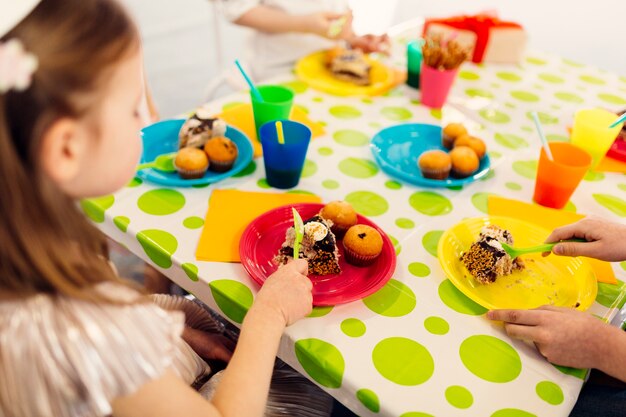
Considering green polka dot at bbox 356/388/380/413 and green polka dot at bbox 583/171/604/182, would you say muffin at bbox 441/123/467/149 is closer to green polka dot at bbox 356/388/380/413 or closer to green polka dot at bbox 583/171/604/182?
green polka dot at bbox 583/171/604/182

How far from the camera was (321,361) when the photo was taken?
0.73 m

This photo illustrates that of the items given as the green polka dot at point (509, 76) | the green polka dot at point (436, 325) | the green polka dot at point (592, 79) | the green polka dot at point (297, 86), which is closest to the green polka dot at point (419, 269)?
the green polka dot at point (436, 325)

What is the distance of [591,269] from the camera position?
923 mm

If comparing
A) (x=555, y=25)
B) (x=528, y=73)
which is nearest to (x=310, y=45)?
(x=528, y=73)

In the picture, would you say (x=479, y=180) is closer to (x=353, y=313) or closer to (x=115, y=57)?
(x=353, y=313)

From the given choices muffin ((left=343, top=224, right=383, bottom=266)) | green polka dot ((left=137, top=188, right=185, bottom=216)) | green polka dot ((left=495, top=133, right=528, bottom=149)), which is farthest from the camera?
green polka dot ((left=495, top=133, right=528, bottom=149))

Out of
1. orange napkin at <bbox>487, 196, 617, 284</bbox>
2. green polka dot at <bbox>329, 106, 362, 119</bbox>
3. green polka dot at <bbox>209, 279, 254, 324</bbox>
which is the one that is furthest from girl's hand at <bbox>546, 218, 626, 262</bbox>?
green polka dot at <bbox>329, 106, 362, 119</bbox>

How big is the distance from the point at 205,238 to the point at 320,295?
254mm

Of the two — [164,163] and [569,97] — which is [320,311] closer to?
[164,163]

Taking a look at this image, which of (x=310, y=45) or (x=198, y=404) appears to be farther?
(x=310, y=45)

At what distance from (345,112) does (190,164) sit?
54 cm

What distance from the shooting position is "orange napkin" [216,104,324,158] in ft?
4.26

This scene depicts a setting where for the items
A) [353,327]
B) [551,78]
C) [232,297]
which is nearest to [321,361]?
[353,327]

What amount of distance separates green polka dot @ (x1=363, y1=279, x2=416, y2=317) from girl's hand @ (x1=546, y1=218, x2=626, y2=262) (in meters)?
0.29
